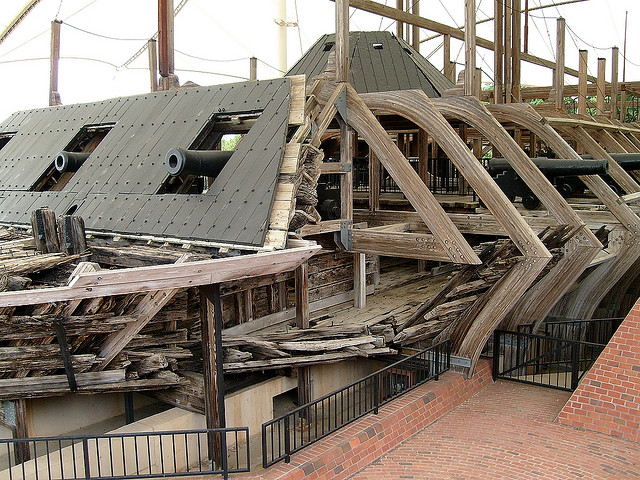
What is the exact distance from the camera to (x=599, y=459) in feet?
25.6

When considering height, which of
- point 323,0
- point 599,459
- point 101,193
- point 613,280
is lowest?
point 599,459

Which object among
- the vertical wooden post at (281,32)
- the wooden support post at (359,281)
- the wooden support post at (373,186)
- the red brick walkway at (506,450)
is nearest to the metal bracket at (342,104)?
the wooden support post at (373,186)

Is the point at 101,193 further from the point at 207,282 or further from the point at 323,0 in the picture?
the point at 323,0

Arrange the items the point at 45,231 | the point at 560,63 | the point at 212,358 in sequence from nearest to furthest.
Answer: the point at 212,358
the point at 45,231
the point at 560,63

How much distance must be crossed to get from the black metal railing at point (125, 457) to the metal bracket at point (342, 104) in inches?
189

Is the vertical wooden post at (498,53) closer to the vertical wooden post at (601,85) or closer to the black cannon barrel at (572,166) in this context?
the black cannon barrel at (572,166)

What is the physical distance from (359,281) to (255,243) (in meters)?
4.23

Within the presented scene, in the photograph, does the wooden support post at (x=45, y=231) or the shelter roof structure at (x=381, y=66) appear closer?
the wooden support post at (x=45, y=231)

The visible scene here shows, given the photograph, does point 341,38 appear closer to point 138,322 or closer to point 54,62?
point 138,322

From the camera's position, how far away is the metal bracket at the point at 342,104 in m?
9.27

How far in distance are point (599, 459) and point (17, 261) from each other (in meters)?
7.28

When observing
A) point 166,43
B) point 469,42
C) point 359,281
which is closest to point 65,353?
point 359,281

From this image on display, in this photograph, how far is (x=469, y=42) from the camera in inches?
402

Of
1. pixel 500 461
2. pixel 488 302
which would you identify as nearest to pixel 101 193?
pixel 488 302
